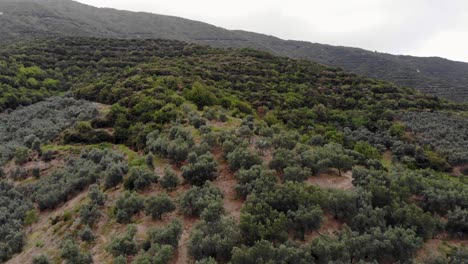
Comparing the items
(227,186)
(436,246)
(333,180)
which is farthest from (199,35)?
(436,246)

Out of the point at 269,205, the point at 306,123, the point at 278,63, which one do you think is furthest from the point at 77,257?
the point at 278,63

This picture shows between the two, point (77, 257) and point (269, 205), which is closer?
point (77, 257)

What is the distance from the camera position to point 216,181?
17.9 m

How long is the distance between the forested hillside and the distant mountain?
159 feet

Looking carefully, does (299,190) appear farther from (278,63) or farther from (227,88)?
(278,63)

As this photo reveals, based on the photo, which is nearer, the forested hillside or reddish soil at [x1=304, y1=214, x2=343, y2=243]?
the forested hillside

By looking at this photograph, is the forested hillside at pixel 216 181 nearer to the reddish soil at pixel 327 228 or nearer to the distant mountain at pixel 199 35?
the reddish soil at pixel 327 228

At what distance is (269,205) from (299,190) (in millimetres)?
1283

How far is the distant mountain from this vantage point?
282ft

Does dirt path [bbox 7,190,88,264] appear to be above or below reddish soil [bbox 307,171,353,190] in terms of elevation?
below

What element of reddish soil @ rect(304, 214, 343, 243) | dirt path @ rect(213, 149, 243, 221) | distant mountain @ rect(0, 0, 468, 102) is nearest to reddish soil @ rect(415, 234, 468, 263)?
reddish soil @ rect(304, 214, 343, 243)

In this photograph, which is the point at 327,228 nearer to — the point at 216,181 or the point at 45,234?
the point at 216,181

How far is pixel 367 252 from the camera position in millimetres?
12477

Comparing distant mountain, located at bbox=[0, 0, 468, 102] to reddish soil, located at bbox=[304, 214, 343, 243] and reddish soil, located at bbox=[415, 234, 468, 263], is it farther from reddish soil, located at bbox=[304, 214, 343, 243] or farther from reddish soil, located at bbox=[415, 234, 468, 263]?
reddish soil, located at bbox=[304, 214, 343, 243]
